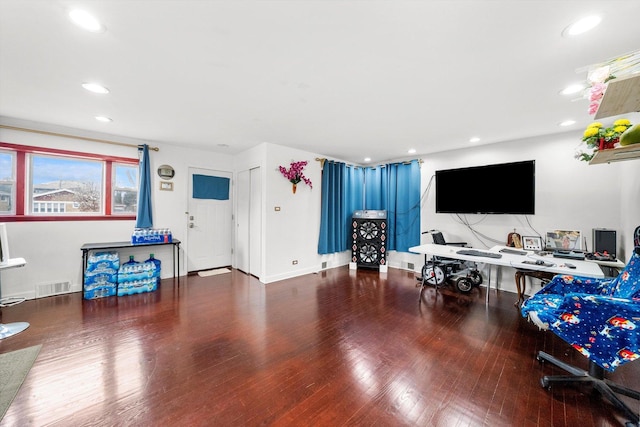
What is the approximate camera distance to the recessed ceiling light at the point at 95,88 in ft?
7.60

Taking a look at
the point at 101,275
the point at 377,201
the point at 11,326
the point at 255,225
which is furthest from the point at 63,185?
the point at 377,201

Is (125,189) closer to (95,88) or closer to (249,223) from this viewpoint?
(249,223)

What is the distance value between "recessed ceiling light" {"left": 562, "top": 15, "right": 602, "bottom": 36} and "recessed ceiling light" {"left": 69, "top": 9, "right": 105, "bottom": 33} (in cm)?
294

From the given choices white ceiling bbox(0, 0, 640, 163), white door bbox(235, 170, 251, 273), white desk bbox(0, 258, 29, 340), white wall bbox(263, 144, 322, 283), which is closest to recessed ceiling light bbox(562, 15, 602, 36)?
white ceiling bbox(0, 0, 640, 163)

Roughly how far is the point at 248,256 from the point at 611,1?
5001mm

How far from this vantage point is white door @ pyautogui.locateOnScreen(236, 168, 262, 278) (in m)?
4.46

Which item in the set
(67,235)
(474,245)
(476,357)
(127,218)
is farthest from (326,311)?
(67,235)

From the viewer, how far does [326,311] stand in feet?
10.3

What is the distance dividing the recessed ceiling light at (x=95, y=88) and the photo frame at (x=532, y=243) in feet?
18.2

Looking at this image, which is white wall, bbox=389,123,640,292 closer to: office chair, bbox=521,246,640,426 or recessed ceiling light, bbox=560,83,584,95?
recessed ceiling light, bbox=560,83,584,95

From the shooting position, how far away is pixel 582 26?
5.00 feet

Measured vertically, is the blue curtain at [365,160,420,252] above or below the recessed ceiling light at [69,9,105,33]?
below

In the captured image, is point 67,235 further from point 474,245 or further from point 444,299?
point 474,245

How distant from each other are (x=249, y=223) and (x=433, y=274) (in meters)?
3.44
